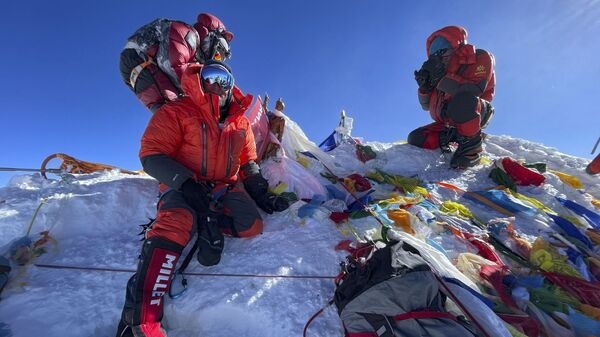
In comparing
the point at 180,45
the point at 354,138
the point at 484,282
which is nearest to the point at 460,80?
the point at 354,138

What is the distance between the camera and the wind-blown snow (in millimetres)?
2066

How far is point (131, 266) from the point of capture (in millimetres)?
2594

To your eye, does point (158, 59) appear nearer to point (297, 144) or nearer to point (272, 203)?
point (297, 144)

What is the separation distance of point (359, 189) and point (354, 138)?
232 cm

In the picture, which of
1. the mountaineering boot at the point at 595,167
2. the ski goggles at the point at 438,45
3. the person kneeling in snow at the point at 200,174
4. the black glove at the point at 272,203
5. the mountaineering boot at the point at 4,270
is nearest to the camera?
the mountaineering boot at the point at 4,270

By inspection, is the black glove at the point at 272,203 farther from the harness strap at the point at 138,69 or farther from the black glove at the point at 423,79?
the black glove at the point at 423,79

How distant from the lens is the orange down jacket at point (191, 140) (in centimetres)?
282

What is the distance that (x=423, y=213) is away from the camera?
322 centimetres

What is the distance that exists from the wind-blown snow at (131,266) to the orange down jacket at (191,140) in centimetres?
76

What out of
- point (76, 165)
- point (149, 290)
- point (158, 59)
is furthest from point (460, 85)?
point (76, 165)

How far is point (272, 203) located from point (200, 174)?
876mm

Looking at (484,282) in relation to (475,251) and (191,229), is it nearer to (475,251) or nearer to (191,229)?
(475,251)

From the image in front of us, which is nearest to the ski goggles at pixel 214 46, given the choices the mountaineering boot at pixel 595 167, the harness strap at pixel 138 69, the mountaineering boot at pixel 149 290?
the harness strap at pixel 138 69

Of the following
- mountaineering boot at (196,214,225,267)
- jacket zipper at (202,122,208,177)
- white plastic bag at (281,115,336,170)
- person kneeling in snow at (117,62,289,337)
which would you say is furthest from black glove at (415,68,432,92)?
mountaineering boot at (196,214,225,267)
